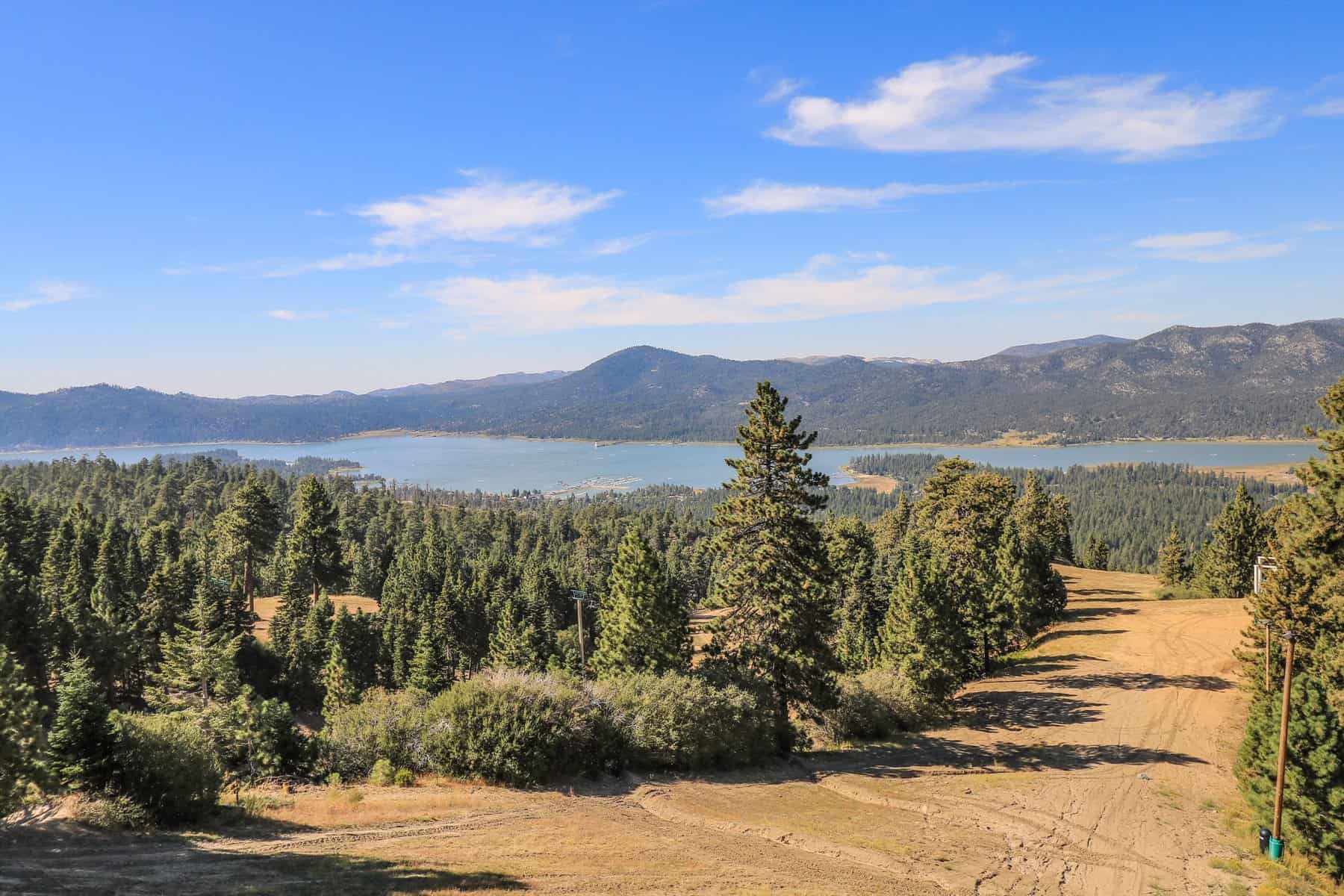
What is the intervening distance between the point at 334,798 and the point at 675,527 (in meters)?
140

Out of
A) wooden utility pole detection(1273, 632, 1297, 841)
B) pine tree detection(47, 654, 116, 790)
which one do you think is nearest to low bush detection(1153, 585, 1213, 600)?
wooden utility pole detection(1273, 632, 1297, 841)

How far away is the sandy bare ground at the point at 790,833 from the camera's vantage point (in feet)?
48.7

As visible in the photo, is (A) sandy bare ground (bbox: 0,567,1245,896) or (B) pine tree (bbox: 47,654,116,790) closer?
(A) sandy bare ground (bbox: 0,567,1245,896)

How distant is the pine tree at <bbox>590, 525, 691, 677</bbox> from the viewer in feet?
111

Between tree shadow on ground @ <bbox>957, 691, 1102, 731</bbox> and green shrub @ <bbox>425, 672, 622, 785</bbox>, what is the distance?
821 inches

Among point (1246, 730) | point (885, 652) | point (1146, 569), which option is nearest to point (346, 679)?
point (885, 652)

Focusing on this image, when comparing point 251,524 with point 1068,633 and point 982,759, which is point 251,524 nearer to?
point 982,759

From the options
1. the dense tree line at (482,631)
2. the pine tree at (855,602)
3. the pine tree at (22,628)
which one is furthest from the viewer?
the pine tree at (855,602)

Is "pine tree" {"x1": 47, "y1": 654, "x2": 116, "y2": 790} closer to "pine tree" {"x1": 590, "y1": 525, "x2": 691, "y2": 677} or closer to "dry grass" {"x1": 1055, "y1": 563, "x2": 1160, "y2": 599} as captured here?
"pine tree" {"x1": 590, "y1": 525, "x2": 691, "y2": 677}

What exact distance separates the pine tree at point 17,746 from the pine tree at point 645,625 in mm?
21016

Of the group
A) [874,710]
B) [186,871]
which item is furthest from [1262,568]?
[186,871]

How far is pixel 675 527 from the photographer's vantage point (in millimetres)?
159875

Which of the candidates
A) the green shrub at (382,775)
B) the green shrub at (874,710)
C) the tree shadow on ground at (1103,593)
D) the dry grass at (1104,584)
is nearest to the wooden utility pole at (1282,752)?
the green shrub at (874,710)

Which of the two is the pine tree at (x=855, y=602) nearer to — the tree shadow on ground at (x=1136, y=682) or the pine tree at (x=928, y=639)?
the pine tree at (x=928, y=639)
